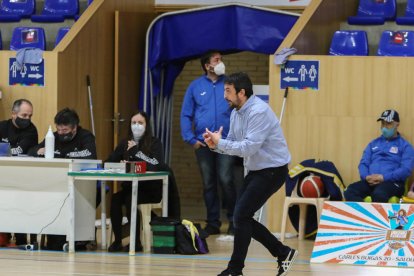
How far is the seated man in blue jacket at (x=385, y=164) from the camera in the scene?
9672 millimetres

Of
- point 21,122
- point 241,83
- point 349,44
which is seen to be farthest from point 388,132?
point 21,122

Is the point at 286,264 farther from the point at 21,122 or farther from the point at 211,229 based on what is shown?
the point at 21,122

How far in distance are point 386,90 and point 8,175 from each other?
388 cm

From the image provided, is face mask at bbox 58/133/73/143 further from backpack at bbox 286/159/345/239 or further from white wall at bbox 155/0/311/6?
white wall at bbox 155/0/311/6

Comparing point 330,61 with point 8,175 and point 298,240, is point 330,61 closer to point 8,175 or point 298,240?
point 298,240

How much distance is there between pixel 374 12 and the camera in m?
11.8

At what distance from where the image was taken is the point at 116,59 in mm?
11938

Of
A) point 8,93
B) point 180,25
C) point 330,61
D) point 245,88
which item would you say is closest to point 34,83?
point 8,93

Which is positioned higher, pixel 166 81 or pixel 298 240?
pixel 166 81

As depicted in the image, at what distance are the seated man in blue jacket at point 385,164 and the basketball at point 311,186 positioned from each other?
0.29 metres

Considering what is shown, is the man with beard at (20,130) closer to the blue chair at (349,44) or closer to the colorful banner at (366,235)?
the colorful banner at (366,235)

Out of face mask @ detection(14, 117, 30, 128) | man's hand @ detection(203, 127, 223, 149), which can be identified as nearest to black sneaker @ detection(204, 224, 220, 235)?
face mask @ detection(14, 117, 30, 128)

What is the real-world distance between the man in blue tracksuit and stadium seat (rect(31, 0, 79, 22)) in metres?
2.46

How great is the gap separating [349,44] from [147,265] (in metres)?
4.32
